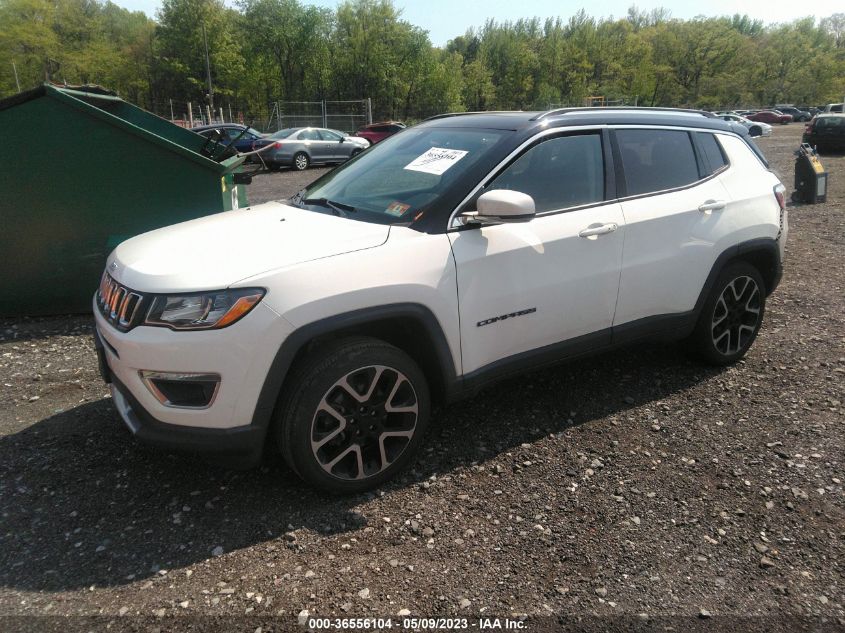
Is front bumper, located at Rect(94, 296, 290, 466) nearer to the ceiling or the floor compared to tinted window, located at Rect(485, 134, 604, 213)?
nearer to the floor

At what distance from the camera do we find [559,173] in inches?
135

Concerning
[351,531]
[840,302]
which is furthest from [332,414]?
[840,302]

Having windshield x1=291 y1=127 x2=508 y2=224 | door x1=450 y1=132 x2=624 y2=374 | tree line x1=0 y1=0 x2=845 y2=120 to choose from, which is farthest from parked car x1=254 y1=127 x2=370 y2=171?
tree line x1=0 y1=0 x2=845 y2=120

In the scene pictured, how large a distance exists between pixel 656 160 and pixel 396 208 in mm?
1771

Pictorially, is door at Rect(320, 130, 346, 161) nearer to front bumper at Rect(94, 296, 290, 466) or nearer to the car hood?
the car hood

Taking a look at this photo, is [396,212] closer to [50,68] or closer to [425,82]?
[425,82]

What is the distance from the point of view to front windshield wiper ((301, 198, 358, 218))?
3261 millimetres

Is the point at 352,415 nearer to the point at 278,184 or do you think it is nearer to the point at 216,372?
Answer: the point at 216,372

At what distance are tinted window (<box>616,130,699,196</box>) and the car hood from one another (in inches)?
64.7

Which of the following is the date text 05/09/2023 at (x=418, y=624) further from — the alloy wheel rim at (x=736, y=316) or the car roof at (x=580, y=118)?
the alloy wheel rim at (x=736, y=316)

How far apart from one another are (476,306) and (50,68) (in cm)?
6586

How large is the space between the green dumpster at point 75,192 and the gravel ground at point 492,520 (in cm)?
149

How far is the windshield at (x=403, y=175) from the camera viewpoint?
314cm

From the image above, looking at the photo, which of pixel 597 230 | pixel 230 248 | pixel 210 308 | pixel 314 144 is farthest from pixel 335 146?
pixel 210 308
